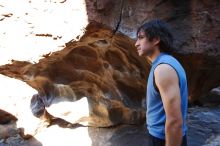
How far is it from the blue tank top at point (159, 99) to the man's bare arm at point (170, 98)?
46mm

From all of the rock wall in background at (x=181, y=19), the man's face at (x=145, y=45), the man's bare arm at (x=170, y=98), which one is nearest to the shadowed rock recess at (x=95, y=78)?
the rock wall in background at (x=181, y=19)

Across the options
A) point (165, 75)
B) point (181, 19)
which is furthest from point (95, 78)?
point (165, 75)

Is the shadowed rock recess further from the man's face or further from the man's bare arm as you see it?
the man's bare arm

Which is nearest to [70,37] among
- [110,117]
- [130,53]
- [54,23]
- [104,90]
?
[54,23]

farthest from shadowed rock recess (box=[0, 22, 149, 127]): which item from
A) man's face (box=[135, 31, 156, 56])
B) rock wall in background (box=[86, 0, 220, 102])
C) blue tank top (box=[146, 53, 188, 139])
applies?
blue tank top (box=[146, 53, 188, 139])

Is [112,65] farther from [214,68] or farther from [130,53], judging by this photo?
[214,68]

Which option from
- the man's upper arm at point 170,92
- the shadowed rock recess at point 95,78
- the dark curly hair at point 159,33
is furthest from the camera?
the shadowed rock recess at point 95,78

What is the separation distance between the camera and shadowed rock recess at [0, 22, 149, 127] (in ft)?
11.0

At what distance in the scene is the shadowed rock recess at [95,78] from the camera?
3.35 m

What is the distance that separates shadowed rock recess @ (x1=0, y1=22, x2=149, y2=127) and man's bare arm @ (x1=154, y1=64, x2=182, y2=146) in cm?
134

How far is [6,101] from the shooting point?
400 centimetres

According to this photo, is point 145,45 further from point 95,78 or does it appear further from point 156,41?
point 95,78

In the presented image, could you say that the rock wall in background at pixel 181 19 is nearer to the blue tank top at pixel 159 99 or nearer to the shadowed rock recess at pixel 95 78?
the shadowed rock recess at pixel 95 78

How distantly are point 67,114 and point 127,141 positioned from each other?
0.67 m
